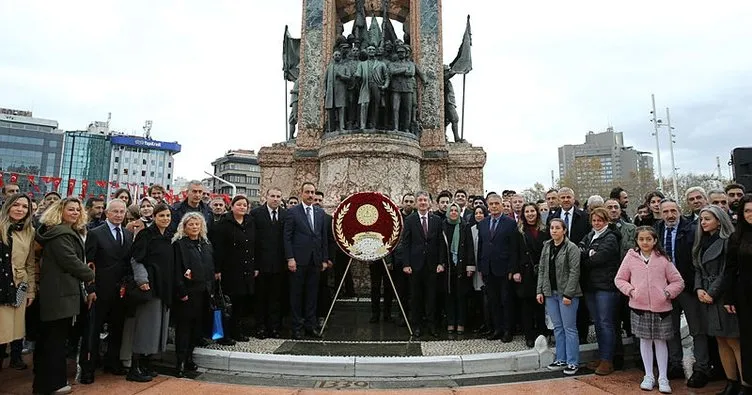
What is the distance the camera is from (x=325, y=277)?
743 centimetres

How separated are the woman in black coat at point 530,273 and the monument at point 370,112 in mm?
4469

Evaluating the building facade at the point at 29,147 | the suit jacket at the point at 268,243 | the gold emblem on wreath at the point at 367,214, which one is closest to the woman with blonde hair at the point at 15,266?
the suit jacket at the point at 268,243

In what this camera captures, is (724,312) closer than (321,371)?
Yes

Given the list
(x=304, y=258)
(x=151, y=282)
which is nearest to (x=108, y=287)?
(x=151, y=282)

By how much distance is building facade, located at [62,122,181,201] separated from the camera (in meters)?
93.8

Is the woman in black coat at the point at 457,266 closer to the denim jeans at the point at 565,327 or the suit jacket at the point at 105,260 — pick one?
the denim jeans at the point at 565,327

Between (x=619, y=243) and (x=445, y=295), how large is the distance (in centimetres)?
262

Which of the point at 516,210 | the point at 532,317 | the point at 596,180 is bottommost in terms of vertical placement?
the point at 532,317

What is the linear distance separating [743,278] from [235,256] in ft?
17.9

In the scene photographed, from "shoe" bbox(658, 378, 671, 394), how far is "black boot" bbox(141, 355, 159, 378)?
16.8 ft

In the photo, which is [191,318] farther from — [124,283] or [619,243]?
[619,243]

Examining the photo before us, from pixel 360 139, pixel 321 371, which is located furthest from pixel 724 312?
pixel 360 139

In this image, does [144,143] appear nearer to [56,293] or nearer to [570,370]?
[56,293]

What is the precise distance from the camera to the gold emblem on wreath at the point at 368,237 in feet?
21.9
